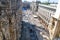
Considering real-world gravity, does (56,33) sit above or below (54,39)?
above

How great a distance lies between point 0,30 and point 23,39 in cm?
987

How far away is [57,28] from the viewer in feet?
7.50

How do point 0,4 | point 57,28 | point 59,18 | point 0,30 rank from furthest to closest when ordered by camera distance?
point 0,4
point 0,30
point 57,28
point 59,18

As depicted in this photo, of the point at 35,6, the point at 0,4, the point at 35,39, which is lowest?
the point at 35,39

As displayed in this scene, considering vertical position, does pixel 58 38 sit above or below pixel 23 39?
above

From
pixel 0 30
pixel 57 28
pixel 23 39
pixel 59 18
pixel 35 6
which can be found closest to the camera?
pixel 59 18

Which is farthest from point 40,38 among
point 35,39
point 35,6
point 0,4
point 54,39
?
point 35,6

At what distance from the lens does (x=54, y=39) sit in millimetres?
2367

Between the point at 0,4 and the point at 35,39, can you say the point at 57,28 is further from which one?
the point at 35,39

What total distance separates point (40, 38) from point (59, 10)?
1332cm

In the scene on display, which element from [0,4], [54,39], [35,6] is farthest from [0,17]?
[35,6]

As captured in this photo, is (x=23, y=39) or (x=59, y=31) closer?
(x=59, y=31)

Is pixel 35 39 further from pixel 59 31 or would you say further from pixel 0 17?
pixel 59 31

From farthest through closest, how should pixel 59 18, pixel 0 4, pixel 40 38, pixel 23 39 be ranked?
pixel 40 38
pixel 23 39
pixel 0 4
pixel 59 18
